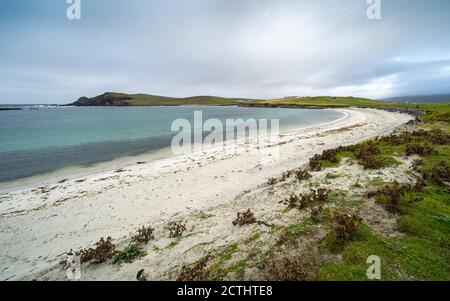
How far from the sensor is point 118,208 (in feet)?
42.0

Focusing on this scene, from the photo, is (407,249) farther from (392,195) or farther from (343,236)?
(392,195)

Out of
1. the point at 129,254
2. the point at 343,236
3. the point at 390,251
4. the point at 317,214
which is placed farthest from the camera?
the point at 317,214

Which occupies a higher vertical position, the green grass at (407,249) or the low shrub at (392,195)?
the low shrub at (392,195)

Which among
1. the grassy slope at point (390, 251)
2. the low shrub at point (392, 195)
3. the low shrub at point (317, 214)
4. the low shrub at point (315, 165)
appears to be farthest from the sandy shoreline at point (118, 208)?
the low shrub at point (392, 195)

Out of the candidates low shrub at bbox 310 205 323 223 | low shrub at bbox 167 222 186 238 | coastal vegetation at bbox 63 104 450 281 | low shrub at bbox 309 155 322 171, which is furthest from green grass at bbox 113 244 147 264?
low shrub at bbox 309 155 322 171

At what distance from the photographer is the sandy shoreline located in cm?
823

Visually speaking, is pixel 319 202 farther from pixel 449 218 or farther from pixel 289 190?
pixel 449 218

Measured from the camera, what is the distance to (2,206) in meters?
14.2

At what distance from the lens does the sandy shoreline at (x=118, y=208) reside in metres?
8.23

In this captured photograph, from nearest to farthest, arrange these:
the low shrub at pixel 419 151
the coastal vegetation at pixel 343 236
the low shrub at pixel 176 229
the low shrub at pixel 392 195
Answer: the coastal vegetation at pixel 343 236, the low shrub at pixel 392 195, the low shrub at pixel 176 229, the low shrub at pixel 419 151

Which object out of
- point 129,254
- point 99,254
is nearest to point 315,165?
point 129,254

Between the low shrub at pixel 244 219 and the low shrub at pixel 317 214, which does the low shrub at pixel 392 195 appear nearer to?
the low shrub at pixel 317 214

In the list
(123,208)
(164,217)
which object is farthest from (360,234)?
(123,208)

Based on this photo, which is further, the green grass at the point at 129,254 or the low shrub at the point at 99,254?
the low shrub at the point at 99,254
